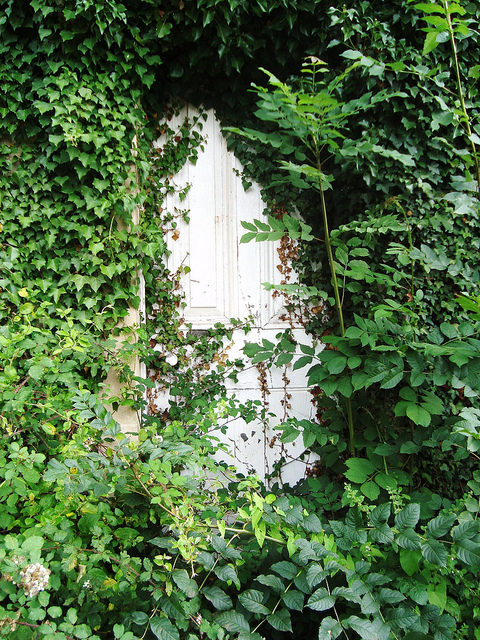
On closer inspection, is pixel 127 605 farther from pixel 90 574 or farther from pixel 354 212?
pixel 354 212

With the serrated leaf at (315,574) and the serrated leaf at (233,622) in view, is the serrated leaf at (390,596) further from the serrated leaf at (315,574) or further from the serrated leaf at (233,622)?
the serrated leaf at (233,622)

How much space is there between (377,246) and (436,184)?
48cm

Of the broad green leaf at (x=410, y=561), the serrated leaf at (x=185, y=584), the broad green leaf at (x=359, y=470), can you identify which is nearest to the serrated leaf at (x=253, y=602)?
the serrated leaf at (x=185, y=584)

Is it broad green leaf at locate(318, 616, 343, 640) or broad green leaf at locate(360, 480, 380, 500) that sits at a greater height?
broad green leaf at locate(360, 480, 380, 500)

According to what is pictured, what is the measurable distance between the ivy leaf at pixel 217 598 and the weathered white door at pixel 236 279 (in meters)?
1.78

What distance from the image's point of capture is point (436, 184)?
262 cm

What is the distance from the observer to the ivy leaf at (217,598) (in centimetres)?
128

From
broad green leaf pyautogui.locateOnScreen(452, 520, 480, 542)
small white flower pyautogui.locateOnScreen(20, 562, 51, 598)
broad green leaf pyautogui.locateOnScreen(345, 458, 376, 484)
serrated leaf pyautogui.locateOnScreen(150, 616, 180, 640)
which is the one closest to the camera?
small white flower pyautogui.locateOnScreen(20, 562, 51, 598)

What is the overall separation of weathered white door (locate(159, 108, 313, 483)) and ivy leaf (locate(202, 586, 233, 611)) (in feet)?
5.85

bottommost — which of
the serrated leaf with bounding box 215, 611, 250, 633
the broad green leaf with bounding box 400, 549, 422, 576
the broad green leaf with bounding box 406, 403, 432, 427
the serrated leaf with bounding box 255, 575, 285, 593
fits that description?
the serrated leaf with bounding box 215, 611, 250, 633

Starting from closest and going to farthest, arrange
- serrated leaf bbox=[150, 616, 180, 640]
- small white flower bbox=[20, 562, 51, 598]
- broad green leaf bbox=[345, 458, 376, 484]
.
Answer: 1. small white flower bbox=[20, 562, 51, 598]
2. serrated leaf bbox=[150, 616, 180, 640]
3. broad green leaf bbox=[345, 458, 376, 484]

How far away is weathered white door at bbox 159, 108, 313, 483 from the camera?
10.3 feet

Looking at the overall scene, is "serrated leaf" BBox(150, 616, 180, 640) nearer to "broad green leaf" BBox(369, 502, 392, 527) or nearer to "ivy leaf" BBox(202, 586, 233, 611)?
"ivy leaf" BBox(202, 586, 233, 611)

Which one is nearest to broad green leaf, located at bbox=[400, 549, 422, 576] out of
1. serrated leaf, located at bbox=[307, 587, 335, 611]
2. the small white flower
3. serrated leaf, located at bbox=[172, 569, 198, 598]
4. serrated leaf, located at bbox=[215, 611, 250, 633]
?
serrated leaf, located at bbox=[307, 587, 335, 611]
